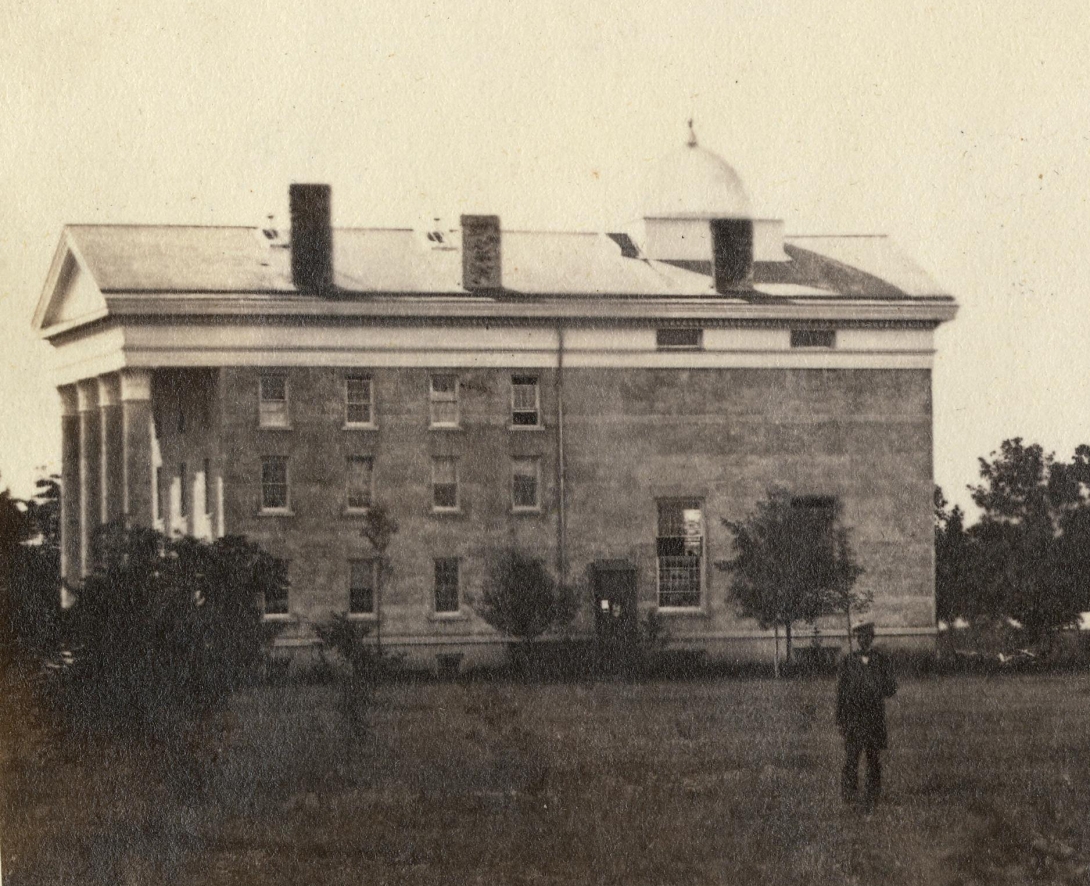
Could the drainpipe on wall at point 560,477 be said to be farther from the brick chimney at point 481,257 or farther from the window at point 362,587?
the window at point 362,587

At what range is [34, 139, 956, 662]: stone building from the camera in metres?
19.8

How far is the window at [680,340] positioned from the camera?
21.4m

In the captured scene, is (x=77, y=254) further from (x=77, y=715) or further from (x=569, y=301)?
(x=569, y=301)

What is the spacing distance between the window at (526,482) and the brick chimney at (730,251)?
2.71m

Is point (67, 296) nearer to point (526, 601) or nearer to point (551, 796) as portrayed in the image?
point (526, 601)

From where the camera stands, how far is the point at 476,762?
1859 centimetres

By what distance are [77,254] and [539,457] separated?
19.9 feet

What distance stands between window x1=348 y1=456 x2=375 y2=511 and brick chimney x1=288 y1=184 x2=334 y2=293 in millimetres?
1830

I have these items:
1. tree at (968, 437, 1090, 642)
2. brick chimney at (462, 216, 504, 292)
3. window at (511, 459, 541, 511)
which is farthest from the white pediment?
tree at (968, 437, 1090, 642)

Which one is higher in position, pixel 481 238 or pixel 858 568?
pixel 481 238

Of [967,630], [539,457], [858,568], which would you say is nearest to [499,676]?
[539,457]

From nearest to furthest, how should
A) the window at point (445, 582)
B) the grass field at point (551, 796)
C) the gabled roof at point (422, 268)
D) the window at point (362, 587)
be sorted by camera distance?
the grass field at point (551, 796)
the gabled roof at point (422, 268)
the window at point (445, 582)
the window at point (362, 587)

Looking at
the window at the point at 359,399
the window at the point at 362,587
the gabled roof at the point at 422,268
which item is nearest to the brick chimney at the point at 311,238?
the gabled roof at the point at 422,268

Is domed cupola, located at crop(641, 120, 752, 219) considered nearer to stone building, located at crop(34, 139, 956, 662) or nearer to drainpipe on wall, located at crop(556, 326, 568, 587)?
stone building, located at crop(34, 139, 956, 662)
